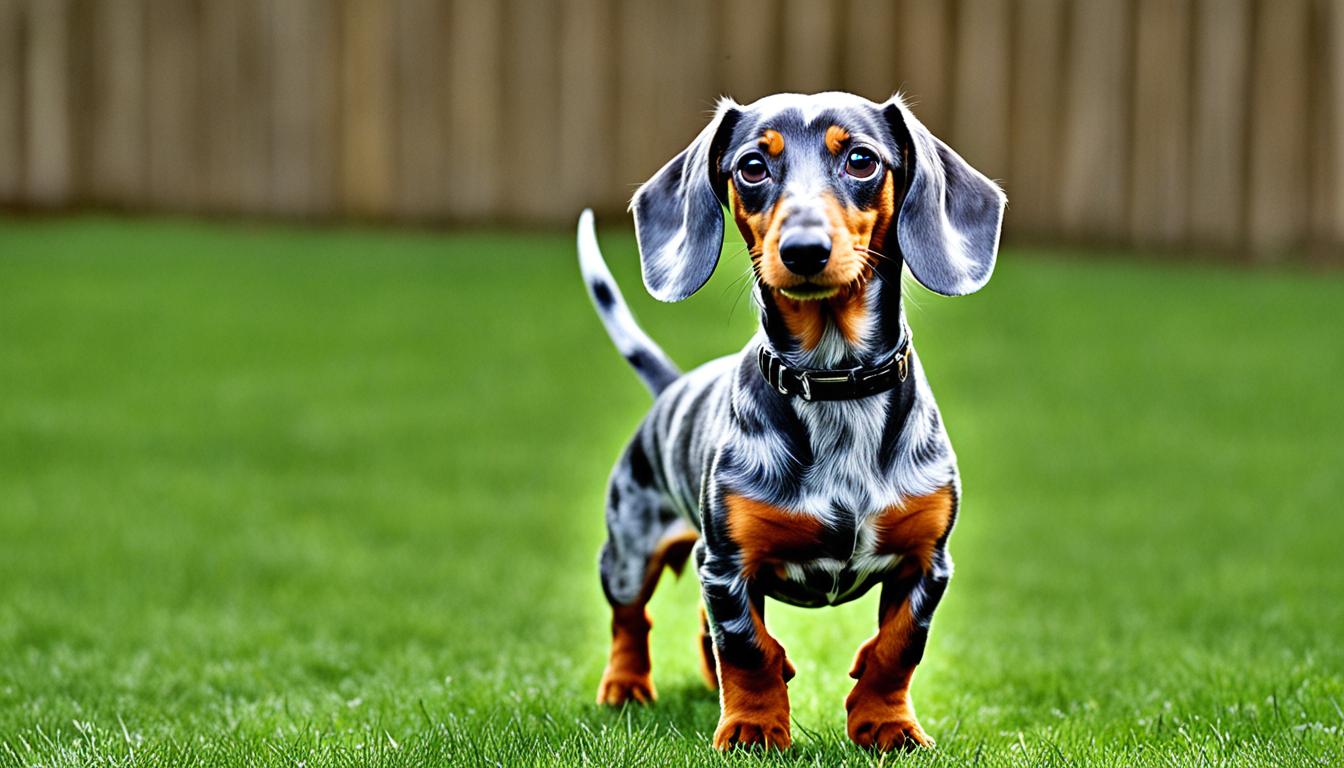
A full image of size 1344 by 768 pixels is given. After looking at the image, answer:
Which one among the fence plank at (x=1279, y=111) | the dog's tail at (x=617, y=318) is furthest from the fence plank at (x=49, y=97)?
the dog's tail at (x=617, y=318)

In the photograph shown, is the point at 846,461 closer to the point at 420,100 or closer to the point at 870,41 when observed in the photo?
the point at 870,41

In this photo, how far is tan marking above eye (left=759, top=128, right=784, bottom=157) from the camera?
3166 millimetres

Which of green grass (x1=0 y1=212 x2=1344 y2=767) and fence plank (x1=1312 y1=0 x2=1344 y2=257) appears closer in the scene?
green grass (x1=0 y1=212 x2=1344 y2=767)

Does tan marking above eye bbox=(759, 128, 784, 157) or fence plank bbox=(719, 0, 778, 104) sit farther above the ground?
tan marking above eye bbox=(759, 128, 784, 157)

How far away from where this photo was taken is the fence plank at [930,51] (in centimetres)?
1112

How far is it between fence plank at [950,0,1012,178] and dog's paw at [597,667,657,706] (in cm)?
751

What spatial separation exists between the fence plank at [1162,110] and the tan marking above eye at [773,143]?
8485 mm

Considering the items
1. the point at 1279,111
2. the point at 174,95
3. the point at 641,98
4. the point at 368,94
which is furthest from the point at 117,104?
the point at 1279,111

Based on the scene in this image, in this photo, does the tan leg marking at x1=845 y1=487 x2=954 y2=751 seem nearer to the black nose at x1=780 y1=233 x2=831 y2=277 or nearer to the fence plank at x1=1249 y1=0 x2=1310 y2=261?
the black nose at x1=780 y1=233 x2=831 y2=277

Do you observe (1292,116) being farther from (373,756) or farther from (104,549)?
(373,756)

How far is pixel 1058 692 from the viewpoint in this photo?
4.52m

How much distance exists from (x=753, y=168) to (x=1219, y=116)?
8.58 meters

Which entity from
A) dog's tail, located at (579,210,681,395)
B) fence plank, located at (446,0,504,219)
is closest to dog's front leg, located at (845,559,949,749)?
dog's tail, located at (579,210,681,395)

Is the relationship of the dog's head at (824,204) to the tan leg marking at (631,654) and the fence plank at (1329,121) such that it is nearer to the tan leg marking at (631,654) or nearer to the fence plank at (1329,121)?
the tan leg marking at (631,654)
